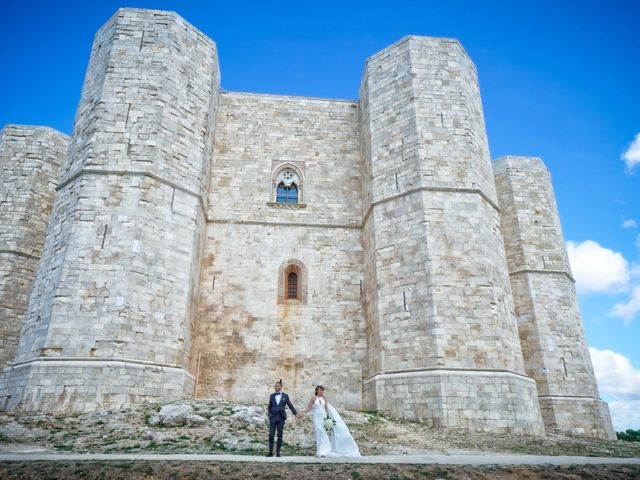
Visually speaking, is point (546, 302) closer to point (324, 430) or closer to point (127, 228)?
point (324, 430)

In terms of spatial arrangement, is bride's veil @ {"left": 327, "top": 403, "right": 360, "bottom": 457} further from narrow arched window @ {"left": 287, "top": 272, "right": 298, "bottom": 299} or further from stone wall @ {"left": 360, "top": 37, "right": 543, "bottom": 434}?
narrow arched window @ {"left": 287, "top": 272, "right": 298, "bottom": 299}

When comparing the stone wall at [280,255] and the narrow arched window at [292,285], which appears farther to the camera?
the narrow arched window at [292,285]

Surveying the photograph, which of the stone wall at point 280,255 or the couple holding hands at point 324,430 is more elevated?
the stone wall at point 280,255

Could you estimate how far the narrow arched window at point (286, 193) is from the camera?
16.3 meters

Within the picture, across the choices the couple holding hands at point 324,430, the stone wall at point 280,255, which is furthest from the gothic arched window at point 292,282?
the couple holding hands at point 324,430

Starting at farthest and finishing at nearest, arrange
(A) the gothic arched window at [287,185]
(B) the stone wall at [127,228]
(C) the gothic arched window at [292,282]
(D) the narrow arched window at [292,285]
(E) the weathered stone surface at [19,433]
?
1. (A) the gothic arched window at [287,185]
2. (D) the narrow arched window at [292,285]
3. (C) the gothic arched window at [292,282]
4. (B) the stone wall at [127,228]
5. (E) the weathered stone surface at [19,433]

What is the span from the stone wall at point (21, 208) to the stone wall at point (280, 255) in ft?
20.6

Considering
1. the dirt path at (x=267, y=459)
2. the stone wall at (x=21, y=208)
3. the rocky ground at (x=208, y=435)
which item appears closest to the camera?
the dirt path at (x=267, y=459)

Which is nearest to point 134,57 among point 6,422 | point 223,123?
point 223,123

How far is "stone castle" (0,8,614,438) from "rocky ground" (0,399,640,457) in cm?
86

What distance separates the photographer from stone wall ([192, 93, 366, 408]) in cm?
1380

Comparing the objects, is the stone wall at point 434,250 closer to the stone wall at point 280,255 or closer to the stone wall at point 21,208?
the stone wall at point 280,255

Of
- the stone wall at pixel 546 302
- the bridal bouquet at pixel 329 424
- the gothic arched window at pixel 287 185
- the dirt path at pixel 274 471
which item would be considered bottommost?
the dirt path at pixel 274 471

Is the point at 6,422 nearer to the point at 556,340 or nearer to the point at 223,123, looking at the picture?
the point at 223,123
